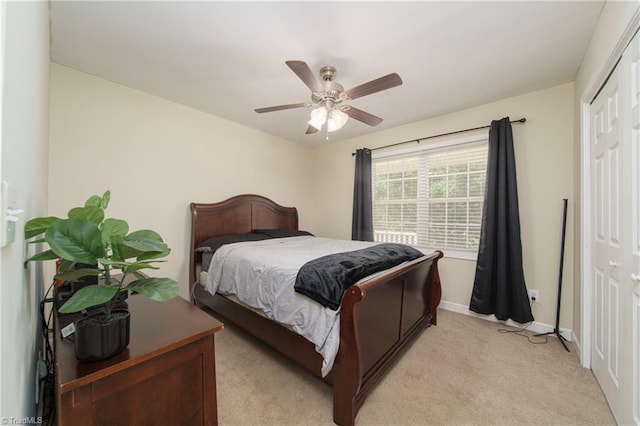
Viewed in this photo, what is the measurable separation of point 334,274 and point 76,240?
1.22 metres

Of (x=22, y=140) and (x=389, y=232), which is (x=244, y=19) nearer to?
(x=22, y=140)

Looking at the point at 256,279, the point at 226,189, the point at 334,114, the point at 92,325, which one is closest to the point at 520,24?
the point at 334,114

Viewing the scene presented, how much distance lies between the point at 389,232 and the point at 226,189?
245 cm

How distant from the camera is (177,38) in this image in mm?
1841

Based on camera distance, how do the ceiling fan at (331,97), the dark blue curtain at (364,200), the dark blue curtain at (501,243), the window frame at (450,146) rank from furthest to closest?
the dark blue curtain at (364,200) → the window frame at (450,146) → the dark blue curtain at (501,243) → the ceiling fan at (331,97)

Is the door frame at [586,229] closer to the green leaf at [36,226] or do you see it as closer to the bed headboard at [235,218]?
the green leaf at [36,226]

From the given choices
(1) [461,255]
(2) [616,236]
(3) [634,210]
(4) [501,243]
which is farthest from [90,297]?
(1) [461,255]

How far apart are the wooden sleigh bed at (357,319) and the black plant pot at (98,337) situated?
102cm

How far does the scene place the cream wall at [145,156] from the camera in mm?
2221

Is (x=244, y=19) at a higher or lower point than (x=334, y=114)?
higher

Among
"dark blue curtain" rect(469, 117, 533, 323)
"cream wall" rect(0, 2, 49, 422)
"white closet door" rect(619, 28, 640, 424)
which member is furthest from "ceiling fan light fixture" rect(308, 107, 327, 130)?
"dark blue curtain" rect(469, 117, 533, 323)

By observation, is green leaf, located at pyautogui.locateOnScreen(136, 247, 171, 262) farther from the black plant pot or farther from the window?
the window

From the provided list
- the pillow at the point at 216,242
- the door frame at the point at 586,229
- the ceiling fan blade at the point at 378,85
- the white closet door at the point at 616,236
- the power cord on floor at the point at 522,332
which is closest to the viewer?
the white closet door at the point at 616,236

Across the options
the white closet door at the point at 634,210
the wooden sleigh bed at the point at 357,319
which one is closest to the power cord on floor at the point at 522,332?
the wooden sleigh bed at the point at 357,319
